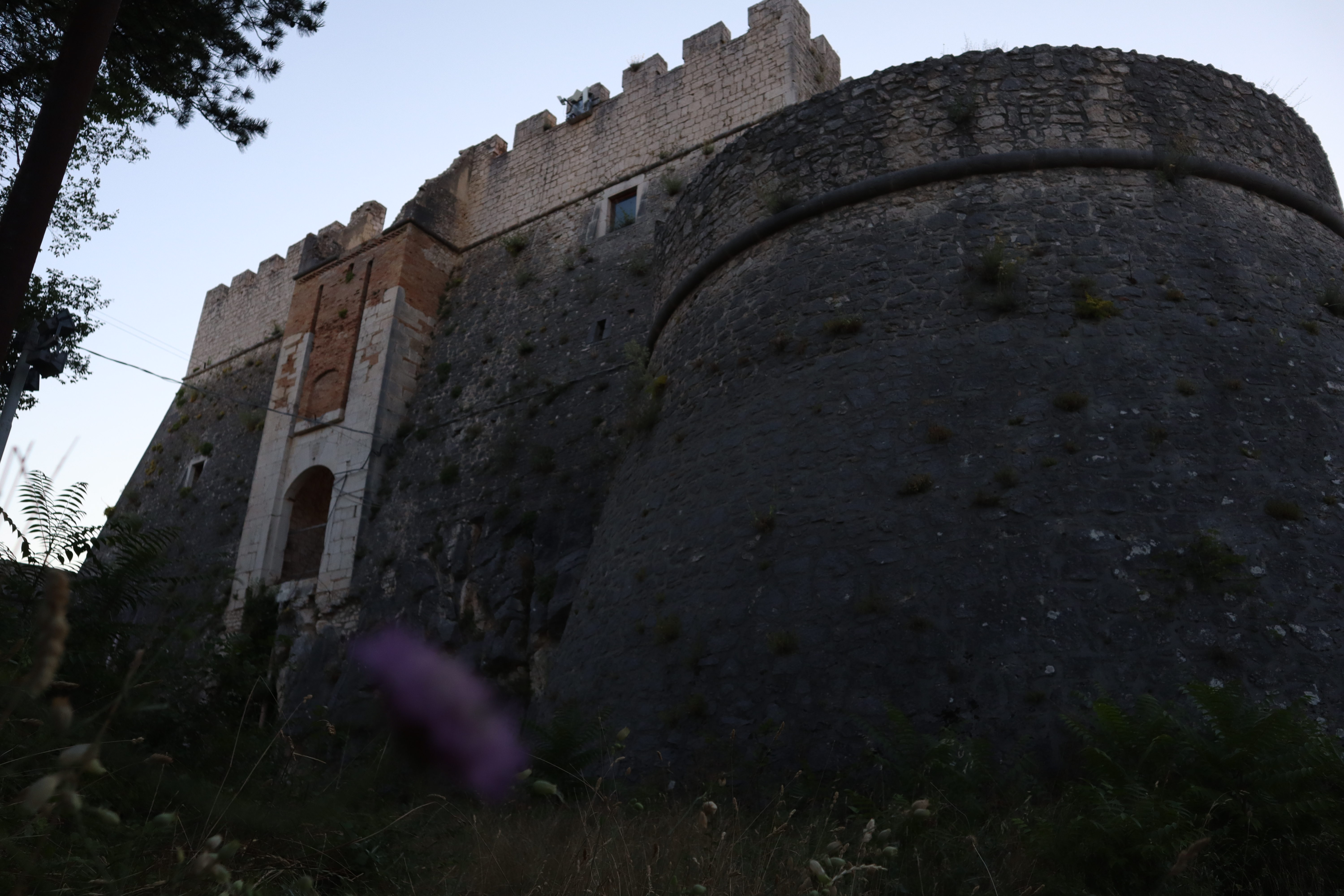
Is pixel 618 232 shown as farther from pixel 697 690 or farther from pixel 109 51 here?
pixel 697 690

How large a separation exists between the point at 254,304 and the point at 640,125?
11.5 metres

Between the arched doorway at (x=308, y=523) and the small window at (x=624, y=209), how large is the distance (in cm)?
583

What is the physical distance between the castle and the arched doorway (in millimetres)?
2880

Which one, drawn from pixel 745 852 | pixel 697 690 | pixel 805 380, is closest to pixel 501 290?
pixel 805 380

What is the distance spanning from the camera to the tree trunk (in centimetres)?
534

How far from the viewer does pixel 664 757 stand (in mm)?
6414

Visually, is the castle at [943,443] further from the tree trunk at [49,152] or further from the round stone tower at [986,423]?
the tree trunk at [49,152]

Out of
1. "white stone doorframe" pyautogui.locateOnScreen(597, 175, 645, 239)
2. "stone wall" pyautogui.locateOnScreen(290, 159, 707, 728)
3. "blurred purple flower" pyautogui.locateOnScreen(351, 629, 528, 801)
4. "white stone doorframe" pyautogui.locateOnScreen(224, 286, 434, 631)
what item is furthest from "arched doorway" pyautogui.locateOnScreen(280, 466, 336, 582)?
"white stone doorframe" pyautogui.locateOnScreen(597, 175, 645, 239)

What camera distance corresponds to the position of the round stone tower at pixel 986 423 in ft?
18.8

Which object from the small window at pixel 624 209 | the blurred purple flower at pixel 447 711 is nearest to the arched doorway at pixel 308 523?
the blurred purple flower at pixel 447 711

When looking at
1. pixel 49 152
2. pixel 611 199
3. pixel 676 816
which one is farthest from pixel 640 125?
pixel 676 816

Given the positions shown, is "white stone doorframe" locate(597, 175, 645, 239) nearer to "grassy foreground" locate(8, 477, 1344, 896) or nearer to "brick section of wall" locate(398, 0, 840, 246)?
"brick section of wall" locate(398, 0, 840, 246)

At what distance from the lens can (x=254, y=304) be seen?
22.5 metres

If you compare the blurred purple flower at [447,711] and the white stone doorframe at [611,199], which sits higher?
the white stone doorframe at [611,199]
